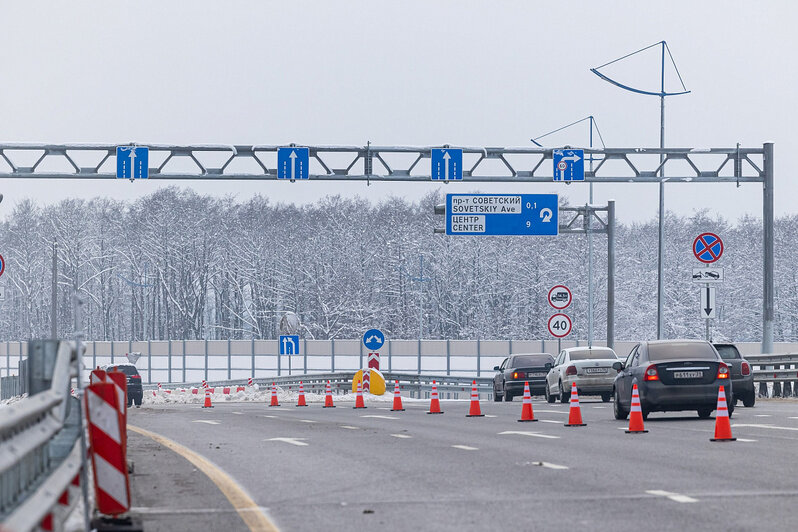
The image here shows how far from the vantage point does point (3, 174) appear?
132ft

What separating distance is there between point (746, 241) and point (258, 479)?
120 metres

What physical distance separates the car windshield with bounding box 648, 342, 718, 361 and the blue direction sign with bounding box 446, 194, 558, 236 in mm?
25955

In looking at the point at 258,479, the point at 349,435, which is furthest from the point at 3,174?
the point at 258,479

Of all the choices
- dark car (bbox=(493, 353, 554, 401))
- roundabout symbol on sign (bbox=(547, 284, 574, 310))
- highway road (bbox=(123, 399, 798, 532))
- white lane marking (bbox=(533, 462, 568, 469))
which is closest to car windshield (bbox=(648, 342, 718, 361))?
highway road (bbox=(123, 399, 798, 532))

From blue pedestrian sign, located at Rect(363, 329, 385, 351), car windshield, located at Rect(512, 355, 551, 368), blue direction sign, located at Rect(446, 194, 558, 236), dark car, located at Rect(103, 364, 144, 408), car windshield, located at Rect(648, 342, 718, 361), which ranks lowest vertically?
dark car, located at Rect(103, 364, 144, 408)

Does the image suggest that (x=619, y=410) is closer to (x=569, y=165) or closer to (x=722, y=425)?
(x=722, y=425)

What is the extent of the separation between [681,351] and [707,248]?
943cm

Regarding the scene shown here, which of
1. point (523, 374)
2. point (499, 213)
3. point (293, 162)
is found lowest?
point (523, 374)

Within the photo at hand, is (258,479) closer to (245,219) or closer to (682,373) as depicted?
(682,373)

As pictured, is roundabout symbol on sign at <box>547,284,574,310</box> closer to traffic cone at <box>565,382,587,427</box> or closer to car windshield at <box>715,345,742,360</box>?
car windshield at <box>715,345,742,360</box>

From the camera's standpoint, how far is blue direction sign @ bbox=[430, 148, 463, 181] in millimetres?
41125

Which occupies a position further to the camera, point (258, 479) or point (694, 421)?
point (694, 421)

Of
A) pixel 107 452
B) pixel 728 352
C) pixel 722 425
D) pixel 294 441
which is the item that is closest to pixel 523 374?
pixel 728 352

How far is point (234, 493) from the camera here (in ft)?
39.7
